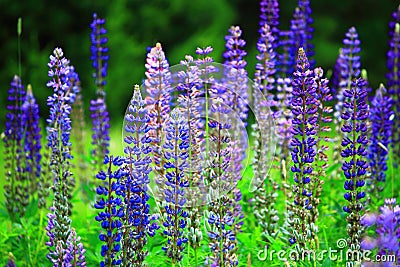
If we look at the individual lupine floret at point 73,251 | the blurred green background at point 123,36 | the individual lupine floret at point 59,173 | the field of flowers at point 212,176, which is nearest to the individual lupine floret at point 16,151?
the field of flowers at point 212,176

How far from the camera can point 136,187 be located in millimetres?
3486

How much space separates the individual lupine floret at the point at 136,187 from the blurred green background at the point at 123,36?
12.6m

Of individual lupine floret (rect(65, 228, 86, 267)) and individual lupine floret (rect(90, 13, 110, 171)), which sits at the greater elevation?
individual lupine floret (rect(90, 13, 110, 171))

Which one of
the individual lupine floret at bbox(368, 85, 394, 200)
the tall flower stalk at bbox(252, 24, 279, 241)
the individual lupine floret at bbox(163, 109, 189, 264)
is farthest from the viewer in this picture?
the individual lupine floret at bbox(368, 85, 394, 200)

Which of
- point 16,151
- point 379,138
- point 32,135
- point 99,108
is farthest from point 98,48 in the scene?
point 379,138

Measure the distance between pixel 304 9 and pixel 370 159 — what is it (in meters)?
1.41

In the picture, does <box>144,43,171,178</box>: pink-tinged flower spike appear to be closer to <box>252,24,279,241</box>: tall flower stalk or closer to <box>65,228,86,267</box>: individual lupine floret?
<box>65,228,86,267</box>: individual lupine floret

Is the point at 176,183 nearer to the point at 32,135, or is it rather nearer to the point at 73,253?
the point at 73,253

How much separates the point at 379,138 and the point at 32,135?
2691mm

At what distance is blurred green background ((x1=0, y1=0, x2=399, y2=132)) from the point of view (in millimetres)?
16406

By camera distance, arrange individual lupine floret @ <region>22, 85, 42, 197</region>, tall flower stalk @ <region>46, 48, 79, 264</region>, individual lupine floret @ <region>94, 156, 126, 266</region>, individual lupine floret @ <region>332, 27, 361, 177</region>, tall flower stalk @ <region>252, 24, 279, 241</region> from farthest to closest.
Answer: individual lupine floret @ <region>332, 27, 361, 177</region> → individual lupine floret @ <region>22, 85, 42, 197</region> → tall flower stalk @ <region>252, 24, 279, 241</region> → tall flower stalk @ <region>46, 48, 79, 264</region> → individual lupine floret @ <region>94, 156, 126, 266</region>

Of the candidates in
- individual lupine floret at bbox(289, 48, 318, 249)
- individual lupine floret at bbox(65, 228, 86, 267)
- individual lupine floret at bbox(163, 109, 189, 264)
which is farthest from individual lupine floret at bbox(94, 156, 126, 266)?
individual lupine floret at bbox(289, 48, 318, 249)

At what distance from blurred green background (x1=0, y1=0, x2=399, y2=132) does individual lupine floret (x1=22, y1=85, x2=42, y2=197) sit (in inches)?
408

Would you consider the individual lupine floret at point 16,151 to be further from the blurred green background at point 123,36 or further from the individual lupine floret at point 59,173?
the blurred green background at point 123,36
